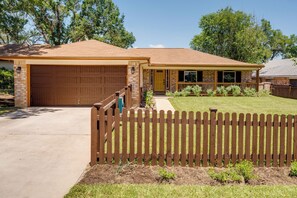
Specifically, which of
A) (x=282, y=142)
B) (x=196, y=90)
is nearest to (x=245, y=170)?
(x=282, y=142)

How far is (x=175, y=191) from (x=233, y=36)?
3771cm

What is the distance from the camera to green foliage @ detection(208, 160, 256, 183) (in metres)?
4.37

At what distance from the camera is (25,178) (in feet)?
A: 14.3

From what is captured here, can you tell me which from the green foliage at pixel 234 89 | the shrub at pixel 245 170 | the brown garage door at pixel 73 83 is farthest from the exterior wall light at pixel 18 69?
the green foliage at pixel 234 89

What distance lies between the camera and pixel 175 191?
394cm

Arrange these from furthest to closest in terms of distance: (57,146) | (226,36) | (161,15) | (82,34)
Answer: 1. (226,36)
2. (161,15)
3. (82,34)
4. (57,146)

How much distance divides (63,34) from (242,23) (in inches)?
997

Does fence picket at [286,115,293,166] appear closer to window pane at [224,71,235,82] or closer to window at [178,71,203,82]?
window at [178,71,203,82]

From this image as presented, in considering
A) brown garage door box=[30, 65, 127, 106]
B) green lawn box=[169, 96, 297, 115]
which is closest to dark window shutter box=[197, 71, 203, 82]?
green lawn box=[169, 96, 297, 115]

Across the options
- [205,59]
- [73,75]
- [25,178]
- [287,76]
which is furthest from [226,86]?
[25,178]

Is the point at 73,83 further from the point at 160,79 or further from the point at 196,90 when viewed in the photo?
the point at 160,79

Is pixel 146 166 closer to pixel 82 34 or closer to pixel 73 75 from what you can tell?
pixel 73 75

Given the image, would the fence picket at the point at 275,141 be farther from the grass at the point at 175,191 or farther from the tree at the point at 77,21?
the tree at the point at 77,21

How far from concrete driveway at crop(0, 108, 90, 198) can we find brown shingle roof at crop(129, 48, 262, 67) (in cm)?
1434
